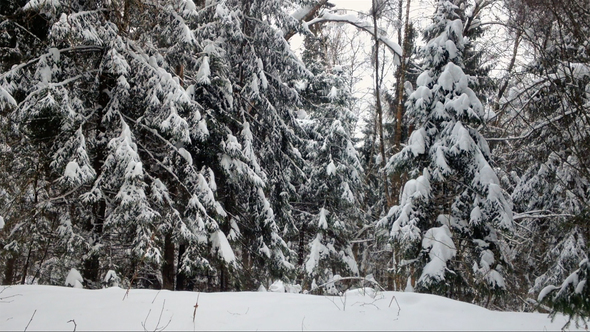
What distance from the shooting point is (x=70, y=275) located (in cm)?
715

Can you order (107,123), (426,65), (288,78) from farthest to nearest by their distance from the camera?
1. (288,78)
2. (426,65)
3. (107,123)

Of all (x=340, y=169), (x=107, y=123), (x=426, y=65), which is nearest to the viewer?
(x=107, y=123)

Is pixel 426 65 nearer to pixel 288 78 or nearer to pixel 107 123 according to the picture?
pixel 288 78

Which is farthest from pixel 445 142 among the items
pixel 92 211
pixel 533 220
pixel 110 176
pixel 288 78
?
Result: pixel 92 211

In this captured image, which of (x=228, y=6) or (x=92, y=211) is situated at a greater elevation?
(x=228, y=6)

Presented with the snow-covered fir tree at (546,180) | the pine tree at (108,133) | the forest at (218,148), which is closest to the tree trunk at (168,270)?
the forest at (218,148)

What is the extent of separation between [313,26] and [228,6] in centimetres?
520

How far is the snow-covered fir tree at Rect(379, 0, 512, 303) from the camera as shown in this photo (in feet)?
25.1

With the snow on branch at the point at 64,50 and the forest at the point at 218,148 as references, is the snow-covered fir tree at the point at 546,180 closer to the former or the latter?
the forest at the point at 218,148

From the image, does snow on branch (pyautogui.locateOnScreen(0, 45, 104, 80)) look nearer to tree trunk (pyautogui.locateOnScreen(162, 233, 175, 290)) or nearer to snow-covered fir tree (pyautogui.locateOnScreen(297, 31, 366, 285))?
tree trunk (pyautogui.locateOnScreen(162, 233, 175, 290))

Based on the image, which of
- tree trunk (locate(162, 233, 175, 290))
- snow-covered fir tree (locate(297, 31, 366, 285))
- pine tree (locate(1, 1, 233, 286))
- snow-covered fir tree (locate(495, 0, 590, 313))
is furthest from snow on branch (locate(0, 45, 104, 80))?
snow-covered fir tree (locate(297, 31, 366, 285))

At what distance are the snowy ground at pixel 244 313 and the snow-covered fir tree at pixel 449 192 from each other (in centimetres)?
368

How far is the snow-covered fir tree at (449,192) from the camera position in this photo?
7.66 metres

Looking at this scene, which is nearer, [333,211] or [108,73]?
[108,73]
